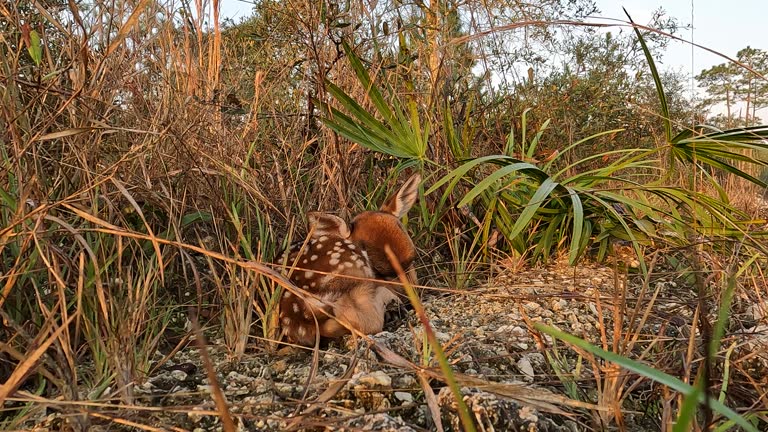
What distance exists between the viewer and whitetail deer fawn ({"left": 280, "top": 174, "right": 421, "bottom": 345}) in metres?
2.08

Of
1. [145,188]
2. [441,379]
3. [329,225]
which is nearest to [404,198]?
[329,225]

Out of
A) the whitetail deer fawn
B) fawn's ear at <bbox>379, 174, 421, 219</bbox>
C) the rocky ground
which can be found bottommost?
the rocky ground

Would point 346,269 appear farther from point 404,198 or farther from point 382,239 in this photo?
point 404,198

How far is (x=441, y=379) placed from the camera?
1255 millimetres

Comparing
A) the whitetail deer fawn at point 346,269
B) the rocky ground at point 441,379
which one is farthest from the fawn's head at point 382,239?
the rocky ground at point 441,379

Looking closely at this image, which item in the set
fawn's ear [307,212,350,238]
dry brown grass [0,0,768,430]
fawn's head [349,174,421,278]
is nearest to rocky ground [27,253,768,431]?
dry brown grass [0,0,768,430]

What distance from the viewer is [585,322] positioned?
224cm

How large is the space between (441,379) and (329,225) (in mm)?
1232

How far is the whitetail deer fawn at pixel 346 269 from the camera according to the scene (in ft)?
6.82

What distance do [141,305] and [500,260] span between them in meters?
2.01

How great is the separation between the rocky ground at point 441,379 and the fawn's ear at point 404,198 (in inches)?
19.9

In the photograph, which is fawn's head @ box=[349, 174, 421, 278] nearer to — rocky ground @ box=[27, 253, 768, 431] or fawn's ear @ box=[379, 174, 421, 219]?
fawn's ear @ box=[379, 174, 421, 219]

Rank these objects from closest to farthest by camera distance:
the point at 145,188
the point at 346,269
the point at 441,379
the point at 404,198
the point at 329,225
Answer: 1. the point at 441,379
2. the point at 145,188
3. the point at 346,269
4. the point at 329,225
5. the point at 404,198

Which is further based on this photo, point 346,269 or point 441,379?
point 346,269
